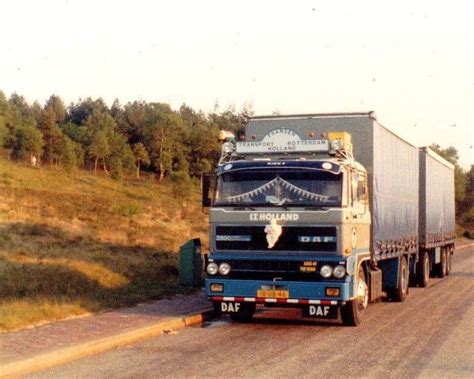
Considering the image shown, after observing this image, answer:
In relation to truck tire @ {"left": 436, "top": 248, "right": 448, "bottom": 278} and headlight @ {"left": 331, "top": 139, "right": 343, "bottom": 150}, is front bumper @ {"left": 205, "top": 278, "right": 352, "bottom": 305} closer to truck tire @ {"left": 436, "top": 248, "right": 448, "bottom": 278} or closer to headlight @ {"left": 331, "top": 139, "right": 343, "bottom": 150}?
headlight @ {"left": 331, "top": 139, "right": 343, "bottom": 150}

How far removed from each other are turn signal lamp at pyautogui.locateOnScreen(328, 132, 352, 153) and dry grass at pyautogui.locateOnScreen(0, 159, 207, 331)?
5320 millimetres

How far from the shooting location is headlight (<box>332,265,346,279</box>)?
1359 centimetres

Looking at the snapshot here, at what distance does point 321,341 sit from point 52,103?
121 metres

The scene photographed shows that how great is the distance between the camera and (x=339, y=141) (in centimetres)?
1444

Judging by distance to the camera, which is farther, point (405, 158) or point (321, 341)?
point (405, 158)

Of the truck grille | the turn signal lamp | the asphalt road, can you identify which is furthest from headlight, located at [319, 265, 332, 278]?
the turn signal lamp

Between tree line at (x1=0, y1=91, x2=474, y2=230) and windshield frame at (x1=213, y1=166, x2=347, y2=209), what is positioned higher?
tree line at (x1=0, y1=91, x2=474, y2=230)

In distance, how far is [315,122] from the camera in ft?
53.4

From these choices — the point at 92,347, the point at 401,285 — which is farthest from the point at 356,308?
the point at 92,347

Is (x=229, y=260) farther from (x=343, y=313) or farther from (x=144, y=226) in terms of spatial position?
(x=144, y=226)

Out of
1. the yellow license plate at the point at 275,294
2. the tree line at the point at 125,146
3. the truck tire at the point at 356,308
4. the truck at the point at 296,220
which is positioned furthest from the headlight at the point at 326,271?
the tree line at the point at 125,146

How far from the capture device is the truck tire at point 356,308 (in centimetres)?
1429

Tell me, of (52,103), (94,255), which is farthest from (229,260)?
(52,103)

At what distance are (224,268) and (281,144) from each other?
2.54 meters
